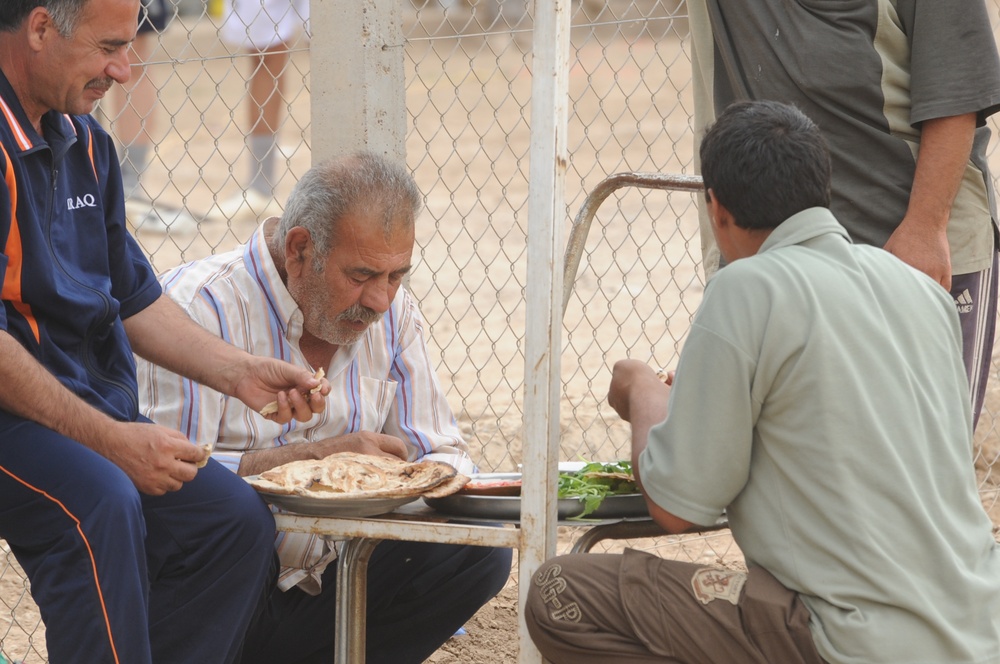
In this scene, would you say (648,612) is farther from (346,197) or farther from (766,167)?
(346,197)

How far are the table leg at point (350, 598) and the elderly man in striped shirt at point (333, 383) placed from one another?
0.35 m

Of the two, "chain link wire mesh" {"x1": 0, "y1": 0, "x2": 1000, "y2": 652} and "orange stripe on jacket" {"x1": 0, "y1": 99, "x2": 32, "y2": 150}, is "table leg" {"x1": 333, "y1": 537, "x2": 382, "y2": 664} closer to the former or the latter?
"orange stripe on jacket" {"x1": 0, "y1": 99, "x2": 32, "y2": 150}

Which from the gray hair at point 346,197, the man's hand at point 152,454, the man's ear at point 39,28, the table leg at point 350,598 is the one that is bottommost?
the table leg at point 350,598

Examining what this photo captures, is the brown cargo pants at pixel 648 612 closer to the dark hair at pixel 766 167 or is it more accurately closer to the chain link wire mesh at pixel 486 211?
the dark hair at pixel 766 167

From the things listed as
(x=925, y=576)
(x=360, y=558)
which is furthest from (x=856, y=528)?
(x=360, y=558)

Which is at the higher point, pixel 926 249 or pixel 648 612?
pixel 926 249

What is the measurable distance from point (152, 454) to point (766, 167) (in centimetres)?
130

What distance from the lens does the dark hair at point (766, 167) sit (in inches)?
92.2

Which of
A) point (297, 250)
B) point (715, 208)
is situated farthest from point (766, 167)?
point (297, 250)

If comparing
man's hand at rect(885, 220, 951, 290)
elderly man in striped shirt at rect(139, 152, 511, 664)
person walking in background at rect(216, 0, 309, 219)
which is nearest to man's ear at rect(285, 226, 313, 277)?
elderly man in striped shirt at rect(139, 152, 511, 664)

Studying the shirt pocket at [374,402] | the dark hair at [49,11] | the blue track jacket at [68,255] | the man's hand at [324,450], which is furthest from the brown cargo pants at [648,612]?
the dark hair at [49,11]

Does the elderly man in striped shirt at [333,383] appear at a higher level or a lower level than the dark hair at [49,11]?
lower

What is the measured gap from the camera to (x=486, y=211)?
17.5 ft

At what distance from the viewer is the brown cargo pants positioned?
2.29 meters
